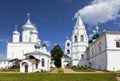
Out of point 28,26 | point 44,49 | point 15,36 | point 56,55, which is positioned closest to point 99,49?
point 44,49

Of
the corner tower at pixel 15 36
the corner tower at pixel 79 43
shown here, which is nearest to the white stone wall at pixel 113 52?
the corner tower at pixel 79 43

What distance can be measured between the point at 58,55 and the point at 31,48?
10887 mm

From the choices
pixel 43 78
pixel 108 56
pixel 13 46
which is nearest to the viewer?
pixel 43 78

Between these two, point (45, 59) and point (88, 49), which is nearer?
point (45, 59)

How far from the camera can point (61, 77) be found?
2616 cm

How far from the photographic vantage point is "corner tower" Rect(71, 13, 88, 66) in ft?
214

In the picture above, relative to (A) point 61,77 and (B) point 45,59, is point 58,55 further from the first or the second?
(A) point 61,77

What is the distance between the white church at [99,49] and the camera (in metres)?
41.2

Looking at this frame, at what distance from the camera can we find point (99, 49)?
48312 mm

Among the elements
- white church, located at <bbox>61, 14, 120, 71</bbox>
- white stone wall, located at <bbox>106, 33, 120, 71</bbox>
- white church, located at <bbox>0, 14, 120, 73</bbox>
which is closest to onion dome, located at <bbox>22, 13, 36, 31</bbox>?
white church, located at <bbox>0, 14, 120, 73</bbox>

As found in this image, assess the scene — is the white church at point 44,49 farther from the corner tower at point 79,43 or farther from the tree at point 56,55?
the tree at point 56,55

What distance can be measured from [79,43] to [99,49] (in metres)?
17.7

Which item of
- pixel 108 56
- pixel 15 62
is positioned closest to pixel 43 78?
pixel 108 56

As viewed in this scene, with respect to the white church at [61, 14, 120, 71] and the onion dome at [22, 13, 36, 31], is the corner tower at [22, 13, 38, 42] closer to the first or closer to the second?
the onion dome at [22, 13, 36, 31]
